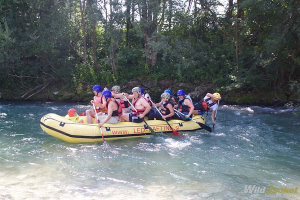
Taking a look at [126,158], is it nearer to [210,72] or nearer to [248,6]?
[248,6]

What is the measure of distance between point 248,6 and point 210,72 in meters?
4.78

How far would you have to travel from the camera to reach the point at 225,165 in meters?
5.88

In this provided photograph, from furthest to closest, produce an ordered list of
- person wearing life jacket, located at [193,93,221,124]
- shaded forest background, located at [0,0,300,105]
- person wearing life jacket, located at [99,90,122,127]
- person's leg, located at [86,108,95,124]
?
1. shaded forest background, located at [0,0,300,105]
2. person wearing life jacket, located at [193,93,221,124]
3. person's leg, located at [86,108,95,124]
4. person wearing life jacket, located at [99,90,122,127]

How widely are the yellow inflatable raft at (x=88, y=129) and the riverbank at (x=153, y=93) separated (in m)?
6.87

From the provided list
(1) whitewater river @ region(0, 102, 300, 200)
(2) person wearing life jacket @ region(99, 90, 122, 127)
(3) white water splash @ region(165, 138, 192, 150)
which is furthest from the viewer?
(2) person wearing life jacket @ region(99, 90, 122, 127)

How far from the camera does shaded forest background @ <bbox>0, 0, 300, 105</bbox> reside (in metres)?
13.3

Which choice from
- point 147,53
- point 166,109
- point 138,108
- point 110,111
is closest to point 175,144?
point 166,109

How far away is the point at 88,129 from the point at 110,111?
72cm

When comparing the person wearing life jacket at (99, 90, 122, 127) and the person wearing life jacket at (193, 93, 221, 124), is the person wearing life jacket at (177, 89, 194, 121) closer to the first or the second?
the person wearing life jacket at (193, 93, 221, 124)

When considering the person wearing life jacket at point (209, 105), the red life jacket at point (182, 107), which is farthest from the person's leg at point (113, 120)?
the person wearing life jacket at point (209, 105)

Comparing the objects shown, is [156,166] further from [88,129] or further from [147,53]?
[147,53]

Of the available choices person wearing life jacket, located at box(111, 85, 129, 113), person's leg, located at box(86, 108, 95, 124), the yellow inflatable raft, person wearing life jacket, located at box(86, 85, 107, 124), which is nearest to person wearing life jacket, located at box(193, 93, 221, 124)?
the yellow inflatable raft

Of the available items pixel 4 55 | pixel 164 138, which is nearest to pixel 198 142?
pixel 164 138

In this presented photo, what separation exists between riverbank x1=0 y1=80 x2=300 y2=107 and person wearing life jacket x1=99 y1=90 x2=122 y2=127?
7.35 m
